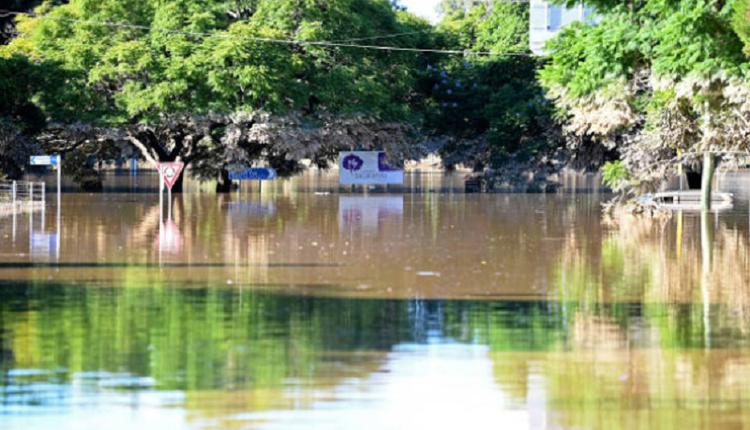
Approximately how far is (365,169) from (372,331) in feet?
181

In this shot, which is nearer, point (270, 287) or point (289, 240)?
point (270, 287)

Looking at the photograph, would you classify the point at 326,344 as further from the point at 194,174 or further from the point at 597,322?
the point at 194,174

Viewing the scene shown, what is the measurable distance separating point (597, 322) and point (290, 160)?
53.0 m

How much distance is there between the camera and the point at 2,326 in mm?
16656

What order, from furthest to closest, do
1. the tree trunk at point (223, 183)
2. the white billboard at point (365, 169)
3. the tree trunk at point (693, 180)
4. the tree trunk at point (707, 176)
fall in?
the white billboard at point (365, 169) → the tree trunk at point (223, 183) → the tree trunk at point (693, 180) → the tree trunk at point (707, 176)

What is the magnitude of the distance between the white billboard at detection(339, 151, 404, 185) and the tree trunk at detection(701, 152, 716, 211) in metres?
25.2

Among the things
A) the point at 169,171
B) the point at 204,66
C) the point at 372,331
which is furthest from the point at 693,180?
the point at 372,331

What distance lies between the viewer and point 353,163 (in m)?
71.4

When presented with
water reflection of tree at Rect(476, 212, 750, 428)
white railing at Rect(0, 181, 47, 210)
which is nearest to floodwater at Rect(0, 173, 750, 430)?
water reflection of tree at Rect(476, 212, 750, 428)

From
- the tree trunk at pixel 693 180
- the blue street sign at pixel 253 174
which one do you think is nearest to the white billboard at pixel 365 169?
the blue street sign at pixel 253 174

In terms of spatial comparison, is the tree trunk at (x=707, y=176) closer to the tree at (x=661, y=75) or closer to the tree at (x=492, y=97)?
the tree at (x=661, y=75)

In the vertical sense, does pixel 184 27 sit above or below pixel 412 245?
above

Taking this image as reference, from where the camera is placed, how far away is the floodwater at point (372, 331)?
11594 millimetres

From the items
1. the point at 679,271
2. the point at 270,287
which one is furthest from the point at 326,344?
the point at 679,271
